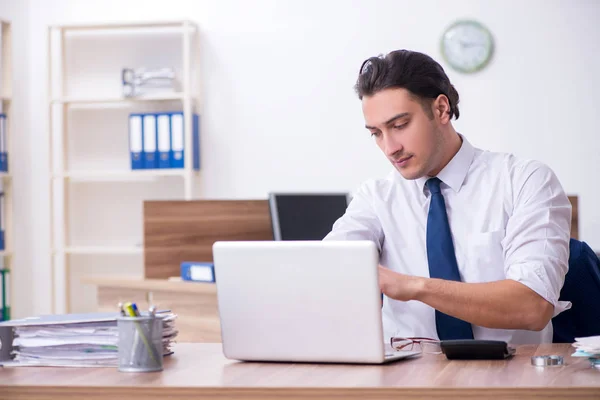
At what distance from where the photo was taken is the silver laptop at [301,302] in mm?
1316

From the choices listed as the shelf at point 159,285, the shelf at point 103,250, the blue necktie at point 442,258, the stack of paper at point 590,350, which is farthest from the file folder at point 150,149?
the stack of paper at point 590,350

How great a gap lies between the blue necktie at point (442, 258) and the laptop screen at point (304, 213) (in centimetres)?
104

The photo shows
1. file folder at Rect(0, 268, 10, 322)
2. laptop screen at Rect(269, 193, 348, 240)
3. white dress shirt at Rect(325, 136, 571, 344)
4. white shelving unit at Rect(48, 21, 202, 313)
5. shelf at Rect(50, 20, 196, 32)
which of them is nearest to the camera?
white dress shirt at Rect(325, 136, 571, 344)

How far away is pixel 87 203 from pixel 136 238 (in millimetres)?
377

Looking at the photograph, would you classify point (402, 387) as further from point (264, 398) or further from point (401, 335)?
point (401, 335)

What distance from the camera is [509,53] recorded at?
4473 mm

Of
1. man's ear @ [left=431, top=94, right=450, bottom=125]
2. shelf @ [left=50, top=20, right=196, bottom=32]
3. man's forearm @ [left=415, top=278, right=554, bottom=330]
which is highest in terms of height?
shelf @ [left=50, top=20, right=196, bottom=32]

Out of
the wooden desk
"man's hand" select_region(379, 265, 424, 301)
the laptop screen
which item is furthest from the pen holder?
the laptop screen

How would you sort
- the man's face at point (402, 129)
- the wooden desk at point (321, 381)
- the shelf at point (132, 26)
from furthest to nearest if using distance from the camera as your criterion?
1. the shelf at point (132, 26)
2. the man's face at point (402, 129)
3. the wooden desk at point (321, 381)

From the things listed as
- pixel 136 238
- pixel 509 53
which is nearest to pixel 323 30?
pixel 509 53

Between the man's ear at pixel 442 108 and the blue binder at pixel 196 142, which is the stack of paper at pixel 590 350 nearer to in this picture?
the man's ear at pixel 442 108

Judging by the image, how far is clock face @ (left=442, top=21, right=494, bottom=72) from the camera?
4.47 meters

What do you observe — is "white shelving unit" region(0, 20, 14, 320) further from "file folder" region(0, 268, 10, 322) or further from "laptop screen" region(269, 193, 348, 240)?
"laptop screen" region(269, 193, 348, 240)

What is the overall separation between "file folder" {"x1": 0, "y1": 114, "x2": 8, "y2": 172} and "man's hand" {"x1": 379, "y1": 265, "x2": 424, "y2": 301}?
3504 millimetres
